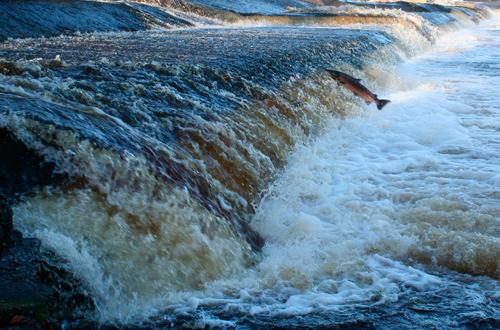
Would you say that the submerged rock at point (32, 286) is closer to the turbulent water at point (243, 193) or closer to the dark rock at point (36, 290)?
A: the dark rock at point (36, 290)

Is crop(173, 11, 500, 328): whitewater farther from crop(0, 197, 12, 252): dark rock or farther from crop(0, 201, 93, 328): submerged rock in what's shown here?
crop(0, 197, 12, 252): dark rock

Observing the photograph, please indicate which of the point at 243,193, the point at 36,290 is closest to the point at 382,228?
the point at 243,193

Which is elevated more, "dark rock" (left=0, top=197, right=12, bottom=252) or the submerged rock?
"dark rock" (left=0, top=197, right=12, bottom=252)

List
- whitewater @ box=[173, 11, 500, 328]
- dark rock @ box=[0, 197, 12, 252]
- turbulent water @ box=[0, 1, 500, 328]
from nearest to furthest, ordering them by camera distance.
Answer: dark rock @ box=[0, 197, 12, 252]
turbulent water @ box=[0, 1, 500, 328]
whitewater @ box=[173, 11, 500, 328]

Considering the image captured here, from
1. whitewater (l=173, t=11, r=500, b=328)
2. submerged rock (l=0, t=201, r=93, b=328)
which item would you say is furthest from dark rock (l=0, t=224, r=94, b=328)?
whitewater (l=173, t=11, r=500, b=328)

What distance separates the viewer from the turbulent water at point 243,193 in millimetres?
3641

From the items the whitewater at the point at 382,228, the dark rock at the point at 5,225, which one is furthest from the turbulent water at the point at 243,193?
the dark rock at the point at 5,225

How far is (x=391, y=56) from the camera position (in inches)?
601

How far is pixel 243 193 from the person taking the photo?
5336 mm

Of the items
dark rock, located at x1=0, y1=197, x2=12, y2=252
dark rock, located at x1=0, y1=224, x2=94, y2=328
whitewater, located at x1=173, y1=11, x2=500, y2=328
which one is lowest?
whitewater, located at x1=173, y1=11, x2=500, y2=328

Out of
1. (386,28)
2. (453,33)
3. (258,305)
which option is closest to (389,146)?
(258,305)

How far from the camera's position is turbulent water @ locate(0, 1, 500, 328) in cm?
364

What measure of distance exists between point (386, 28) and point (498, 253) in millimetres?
16378

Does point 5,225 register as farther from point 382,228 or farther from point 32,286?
point 382,228
